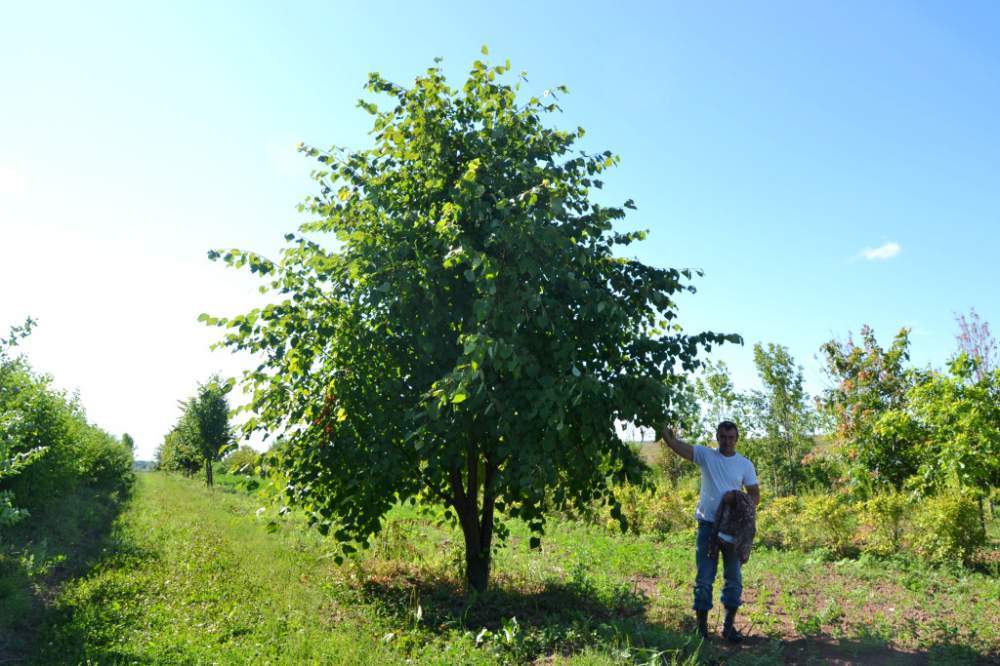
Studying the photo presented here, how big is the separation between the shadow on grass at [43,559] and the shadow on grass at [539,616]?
3.51 meters

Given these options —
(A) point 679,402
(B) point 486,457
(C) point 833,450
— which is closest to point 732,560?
(A) point 679,402

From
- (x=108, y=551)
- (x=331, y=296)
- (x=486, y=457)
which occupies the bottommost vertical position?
(x=108, y=551)

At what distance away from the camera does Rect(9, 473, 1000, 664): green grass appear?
18.4 ft

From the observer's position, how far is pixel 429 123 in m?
7.11

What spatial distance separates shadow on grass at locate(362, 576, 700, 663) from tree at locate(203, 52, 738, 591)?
1.85 ft

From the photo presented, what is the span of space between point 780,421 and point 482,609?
14.7m

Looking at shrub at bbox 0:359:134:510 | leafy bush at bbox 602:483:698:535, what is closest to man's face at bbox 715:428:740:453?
leafy bush at bbox 602:483:698:535

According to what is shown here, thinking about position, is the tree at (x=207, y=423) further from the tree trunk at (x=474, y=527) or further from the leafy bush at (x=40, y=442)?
the tree trunk at (x=474, y=527)

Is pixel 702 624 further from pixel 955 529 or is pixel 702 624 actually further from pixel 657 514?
pixel 657 514

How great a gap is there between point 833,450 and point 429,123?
1154cm

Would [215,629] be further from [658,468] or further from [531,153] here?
[658,468]

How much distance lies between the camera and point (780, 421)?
19172mm

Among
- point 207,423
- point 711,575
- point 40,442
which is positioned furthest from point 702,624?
point 207,423

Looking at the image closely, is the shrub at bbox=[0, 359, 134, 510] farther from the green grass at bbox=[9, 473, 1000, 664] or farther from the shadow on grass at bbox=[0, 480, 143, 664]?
the green grass at bbox=[9, 473, 1000, 664]
